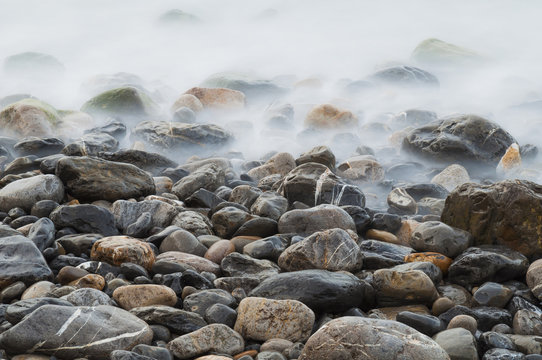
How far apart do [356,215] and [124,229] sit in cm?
211

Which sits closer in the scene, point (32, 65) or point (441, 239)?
point (441, 239)

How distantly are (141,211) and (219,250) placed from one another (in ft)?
3.26

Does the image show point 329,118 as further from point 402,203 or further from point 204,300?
point 204,300

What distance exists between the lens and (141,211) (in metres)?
5.36

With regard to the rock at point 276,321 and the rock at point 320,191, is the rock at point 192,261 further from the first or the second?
the rock at point 320,191

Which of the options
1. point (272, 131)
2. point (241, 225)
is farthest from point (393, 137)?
point (241, 225)

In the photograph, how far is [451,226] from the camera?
5.35 m

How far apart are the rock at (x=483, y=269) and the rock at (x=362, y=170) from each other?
11.6 feet

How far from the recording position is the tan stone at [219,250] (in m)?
4.70

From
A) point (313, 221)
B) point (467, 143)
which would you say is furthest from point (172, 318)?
point (467, 143)

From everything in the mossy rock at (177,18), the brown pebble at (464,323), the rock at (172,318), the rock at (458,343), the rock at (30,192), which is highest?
the mossy rock at (177,18)

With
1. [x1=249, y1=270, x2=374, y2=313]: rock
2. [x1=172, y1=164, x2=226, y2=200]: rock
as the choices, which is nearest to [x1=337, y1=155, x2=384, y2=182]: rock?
[x1=172, y1=164, x2=226, y2=200]: rock

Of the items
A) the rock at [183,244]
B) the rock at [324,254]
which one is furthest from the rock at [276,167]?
the rock at [324,254]

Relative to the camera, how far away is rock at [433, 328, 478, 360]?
3250 mm
